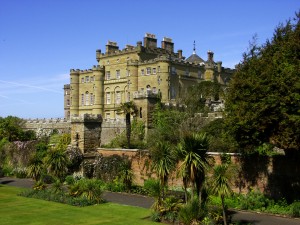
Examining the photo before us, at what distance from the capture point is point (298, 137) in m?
16.8

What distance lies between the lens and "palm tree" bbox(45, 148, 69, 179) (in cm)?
2683

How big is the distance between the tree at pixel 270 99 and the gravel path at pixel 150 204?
2.90 m

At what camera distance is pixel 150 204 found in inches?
794

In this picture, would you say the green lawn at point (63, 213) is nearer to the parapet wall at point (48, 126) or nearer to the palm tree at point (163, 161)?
the palm tree at point (163, 161)

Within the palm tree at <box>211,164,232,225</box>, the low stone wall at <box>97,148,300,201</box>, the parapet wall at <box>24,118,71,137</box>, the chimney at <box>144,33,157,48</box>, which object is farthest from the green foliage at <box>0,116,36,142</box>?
the palm tree at <box>211,164,232,225</box>

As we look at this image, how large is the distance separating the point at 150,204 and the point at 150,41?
1661 inches

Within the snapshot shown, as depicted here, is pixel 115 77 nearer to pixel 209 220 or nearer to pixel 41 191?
pixel 41 191

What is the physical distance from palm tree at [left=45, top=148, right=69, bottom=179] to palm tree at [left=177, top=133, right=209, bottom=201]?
12498mm

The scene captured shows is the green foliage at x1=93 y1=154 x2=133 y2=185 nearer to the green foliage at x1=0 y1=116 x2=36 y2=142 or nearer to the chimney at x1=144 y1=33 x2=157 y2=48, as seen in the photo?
the green foliage at x1=0 y1=116 x2=36 y2=142

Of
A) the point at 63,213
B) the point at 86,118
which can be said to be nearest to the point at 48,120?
the point at 86,118

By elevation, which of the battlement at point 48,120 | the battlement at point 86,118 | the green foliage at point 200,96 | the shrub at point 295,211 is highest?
the green foliage at point 200,96

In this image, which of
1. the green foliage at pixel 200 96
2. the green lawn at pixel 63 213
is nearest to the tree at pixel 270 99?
the green lawn at pixel 63 213

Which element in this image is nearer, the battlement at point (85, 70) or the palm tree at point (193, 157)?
the palm tree at point (193, 157)

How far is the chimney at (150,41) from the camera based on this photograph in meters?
59.3
